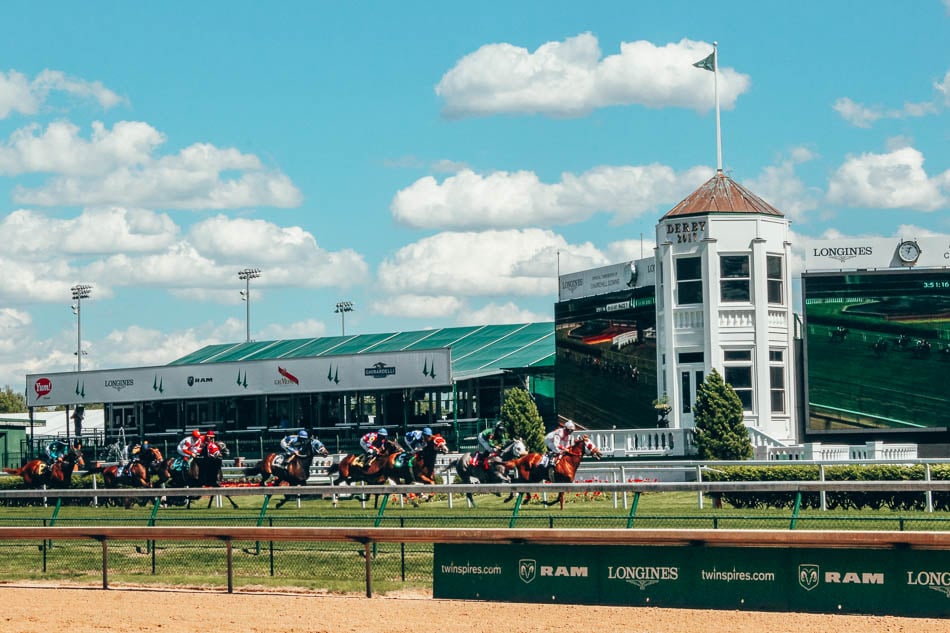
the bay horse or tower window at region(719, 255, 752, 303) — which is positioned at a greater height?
tower window at region(719, 255, 752, 303)

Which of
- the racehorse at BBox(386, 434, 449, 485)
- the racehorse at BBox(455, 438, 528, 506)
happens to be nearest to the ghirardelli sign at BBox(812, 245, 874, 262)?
the racehorse at BBox(455, 438, 528, 506)

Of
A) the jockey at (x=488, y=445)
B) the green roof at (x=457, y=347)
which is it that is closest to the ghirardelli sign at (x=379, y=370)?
the green roof at (x=457, y=347)

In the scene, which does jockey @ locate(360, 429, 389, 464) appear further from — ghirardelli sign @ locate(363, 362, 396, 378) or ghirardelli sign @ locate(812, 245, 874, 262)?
ghirardelli sign @ locate(363, 362, 396, 378)

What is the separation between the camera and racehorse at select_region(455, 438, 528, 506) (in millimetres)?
28562

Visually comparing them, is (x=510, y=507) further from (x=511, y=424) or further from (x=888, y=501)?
(x=511, y=424)

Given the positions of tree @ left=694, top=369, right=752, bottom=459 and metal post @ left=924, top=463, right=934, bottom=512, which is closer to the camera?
metal post @ left=924, top=463, right=934, bottom=512

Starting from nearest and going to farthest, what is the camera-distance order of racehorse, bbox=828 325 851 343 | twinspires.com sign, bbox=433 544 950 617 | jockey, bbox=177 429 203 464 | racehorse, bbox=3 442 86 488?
twinspires.com sign, bbox=433 544 950 617, jockey, bbox=177 429 203 464, racehorse, bbox=3 442 86 488, racehorse, bbox=828 325 851 343

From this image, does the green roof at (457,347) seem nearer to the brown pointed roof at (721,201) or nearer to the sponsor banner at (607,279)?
the sponsor banner at (607,279)

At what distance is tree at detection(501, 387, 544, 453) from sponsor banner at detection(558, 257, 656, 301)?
15.5ft

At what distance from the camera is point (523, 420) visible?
4003cm

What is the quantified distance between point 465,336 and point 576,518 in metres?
42.0

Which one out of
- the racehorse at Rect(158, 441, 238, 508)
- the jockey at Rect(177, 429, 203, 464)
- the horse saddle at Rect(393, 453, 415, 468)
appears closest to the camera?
the horse saddle at Rect(393, 453, 415, 468)

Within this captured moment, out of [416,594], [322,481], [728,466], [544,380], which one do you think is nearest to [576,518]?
[416,594]

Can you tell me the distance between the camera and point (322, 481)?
116 feet
